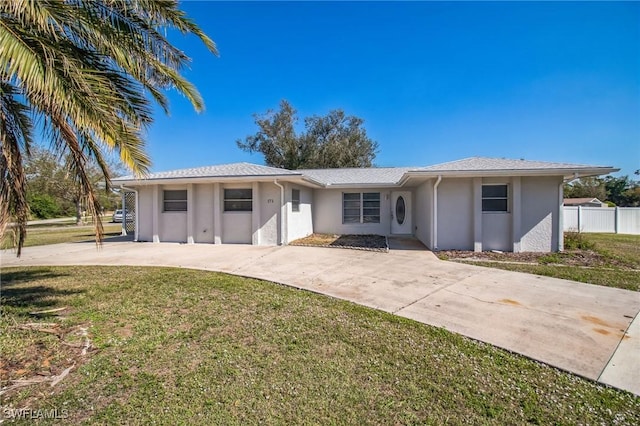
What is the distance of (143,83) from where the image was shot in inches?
219

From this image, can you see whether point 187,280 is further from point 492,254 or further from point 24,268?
point 492,254

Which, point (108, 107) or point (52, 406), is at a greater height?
point (108, 107)

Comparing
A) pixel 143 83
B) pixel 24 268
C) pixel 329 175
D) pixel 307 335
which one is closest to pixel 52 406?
pixel 307 335

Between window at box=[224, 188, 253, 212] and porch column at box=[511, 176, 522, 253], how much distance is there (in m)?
9.92

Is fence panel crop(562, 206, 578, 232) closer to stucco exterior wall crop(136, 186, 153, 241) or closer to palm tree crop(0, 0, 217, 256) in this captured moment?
palm tree crop(0, 0, 217, 256)

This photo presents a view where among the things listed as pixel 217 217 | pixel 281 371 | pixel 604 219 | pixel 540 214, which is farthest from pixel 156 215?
pixel 604 219

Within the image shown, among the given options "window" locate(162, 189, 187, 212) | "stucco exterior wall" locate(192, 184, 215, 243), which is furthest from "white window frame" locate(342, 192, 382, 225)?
"window" locate(162, 189, 187, 212)

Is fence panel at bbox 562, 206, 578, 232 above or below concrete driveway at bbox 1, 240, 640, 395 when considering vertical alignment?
above

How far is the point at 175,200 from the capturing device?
13055 mm

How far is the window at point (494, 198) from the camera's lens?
10.4 meters

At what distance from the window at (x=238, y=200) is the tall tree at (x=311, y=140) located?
18.6 meters

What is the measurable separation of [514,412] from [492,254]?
8.37m

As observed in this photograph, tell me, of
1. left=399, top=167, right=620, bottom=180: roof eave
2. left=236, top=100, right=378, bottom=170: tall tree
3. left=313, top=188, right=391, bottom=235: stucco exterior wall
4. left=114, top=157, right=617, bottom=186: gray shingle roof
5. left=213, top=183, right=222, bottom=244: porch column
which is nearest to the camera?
left=399, top=167, right=620, bottom=180: roof eave

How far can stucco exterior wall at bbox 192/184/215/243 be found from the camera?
12625mm
